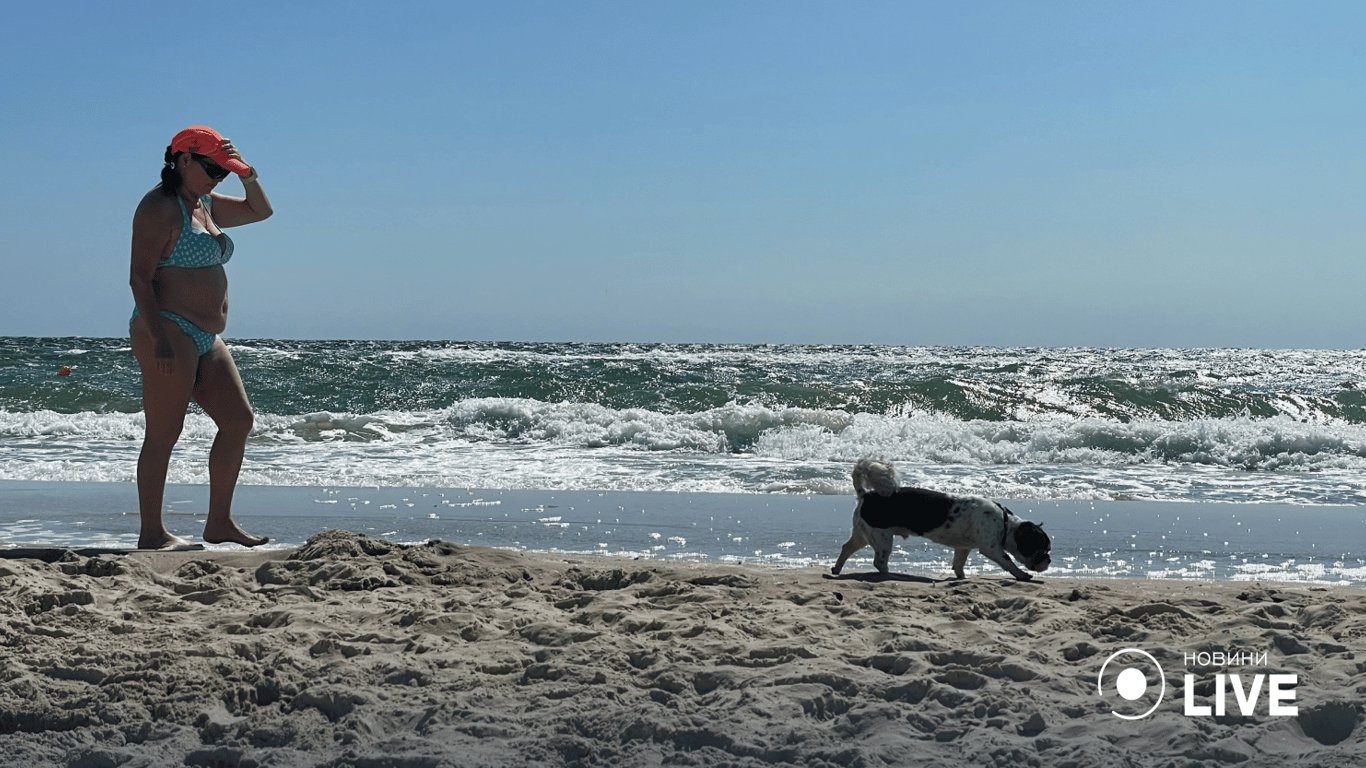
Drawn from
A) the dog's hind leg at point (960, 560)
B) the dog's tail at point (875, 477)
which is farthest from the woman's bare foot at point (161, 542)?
the dog's hind leg at point (960, 560)

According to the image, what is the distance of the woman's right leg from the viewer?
4477 mm

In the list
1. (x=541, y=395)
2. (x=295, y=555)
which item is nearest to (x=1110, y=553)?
(x=295, y=555)

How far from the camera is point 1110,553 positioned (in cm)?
528

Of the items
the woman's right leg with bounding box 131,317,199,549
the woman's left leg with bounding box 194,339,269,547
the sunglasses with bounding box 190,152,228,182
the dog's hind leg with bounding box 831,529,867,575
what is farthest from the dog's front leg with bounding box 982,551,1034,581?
the sunglasses with bounding box 190,152,228,182

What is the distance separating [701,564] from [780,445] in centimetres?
768

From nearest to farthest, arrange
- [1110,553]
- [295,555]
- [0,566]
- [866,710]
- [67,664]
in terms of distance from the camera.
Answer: [866,710] → [67,664] → [0,566] → [295,555] → [1110,553]

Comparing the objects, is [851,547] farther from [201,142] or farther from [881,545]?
[201,142]

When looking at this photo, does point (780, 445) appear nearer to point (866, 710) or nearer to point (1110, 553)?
point (1110, 553)

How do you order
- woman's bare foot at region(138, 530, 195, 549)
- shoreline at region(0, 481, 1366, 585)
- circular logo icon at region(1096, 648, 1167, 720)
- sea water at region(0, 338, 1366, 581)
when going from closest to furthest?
circular logo icon at region(1096, 648, 1167, 720) < woman's bare foot at region(138, 530, 195, 549) < shoreline at region(0, 481, 1366, 585) < sea water at region(0, 338, 1366, 581)

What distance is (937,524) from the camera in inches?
174

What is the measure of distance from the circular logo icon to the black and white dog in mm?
1388

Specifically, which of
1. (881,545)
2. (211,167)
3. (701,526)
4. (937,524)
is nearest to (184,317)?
(211,167)

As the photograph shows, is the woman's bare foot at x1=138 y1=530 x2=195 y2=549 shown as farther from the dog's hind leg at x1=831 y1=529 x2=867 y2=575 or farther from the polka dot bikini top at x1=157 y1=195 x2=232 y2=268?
the dog's hind leg at x1=831 y1=529 x2=867 y2=575

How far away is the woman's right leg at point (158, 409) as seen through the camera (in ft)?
14.7
